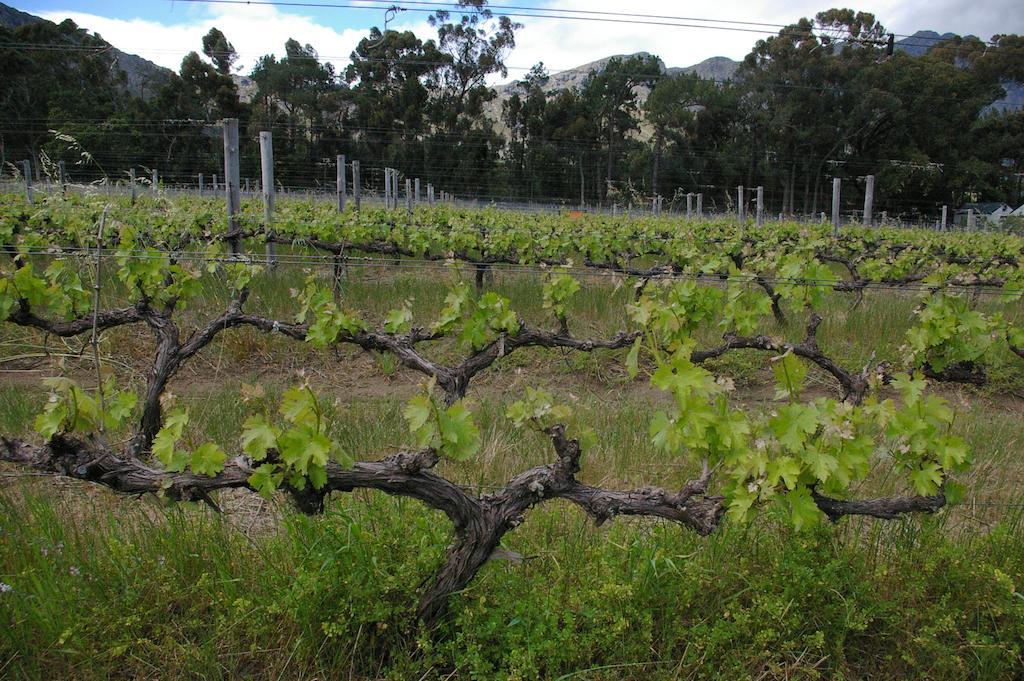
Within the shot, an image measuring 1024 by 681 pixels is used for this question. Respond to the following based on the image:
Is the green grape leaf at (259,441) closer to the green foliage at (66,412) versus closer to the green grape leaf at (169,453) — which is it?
the green grape leaf at (169,453)

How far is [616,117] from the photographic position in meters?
46.1

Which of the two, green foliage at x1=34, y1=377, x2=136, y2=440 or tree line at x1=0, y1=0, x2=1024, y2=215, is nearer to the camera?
green foliage at x1=34, y1=377, x2=136, y2=440

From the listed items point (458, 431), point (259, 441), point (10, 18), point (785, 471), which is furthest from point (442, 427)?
point (10, 18)

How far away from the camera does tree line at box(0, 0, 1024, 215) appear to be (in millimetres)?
34156

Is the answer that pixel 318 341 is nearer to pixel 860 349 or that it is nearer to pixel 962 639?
pixel 962 639

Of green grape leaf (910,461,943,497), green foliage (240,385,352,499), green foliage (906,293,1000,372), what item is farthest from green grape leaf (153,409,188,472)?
green foliage (906,293,1000,372)

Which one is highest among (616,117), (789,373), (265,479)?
(616,117)

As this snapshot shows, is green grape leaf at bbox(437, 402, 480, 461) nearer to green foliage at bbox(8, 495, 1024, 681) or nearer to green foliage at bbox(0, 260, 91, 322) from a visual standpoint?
green foliage at bbox(8, 495, 1024, 681)

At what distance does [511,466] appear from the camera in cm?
339

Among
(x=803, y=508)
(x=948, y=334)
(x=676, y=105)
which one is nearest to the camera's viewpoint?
(x=803, y=508)

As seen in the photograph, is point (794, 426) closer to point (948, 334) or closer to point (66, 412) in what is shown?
point (66, 412)

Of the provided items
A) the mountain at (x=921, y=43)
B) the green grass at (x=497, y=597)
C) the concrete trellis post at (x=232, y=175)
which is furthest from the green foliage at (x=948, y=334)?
the mountain at (x=921, y=43)

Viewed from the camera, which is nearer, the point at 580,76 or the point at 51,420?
the point at 51,420

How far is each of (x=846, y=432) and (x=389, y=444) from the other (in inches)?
93.0
